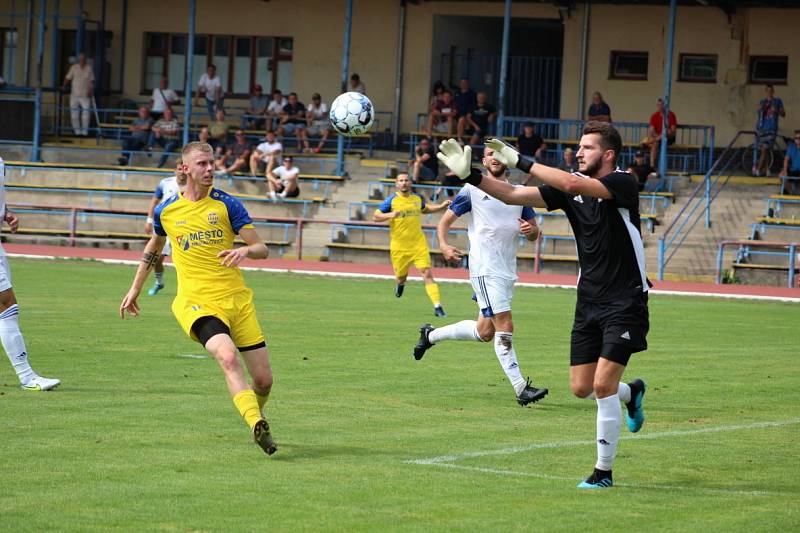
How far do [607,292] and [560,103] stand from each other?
1197 inches

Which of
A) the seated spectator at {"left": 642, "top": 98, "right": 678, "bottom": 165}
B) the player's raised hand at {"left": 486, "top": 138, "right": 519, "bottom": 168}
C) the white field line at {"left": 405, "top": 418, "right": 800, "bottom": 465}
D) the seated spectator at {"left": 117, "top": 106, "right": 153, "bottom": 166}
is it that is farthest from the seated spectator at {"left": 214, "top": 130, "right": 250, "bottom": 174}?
the player's raised hand at {"left": 486, "top": 138, "right": 519, "bottom": 168}

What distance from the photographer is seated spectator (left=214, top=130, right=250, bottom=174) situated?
35750 millimetres

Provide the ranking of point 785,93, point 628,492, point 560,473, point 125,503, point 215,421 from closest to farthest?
1. point 125,503
2. point 628,492
3. point 560,473
4. point 215,421
5. point 785,93

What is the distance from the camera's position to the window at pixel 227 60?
4094cm

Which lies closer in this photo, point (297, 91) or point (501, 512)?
point (501, 512)

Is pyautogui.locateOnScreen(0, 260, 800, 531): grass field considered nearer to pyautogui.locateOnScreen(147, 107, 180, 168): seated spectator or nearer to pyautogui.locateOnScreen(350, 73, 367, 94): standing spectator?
pyautogui.locateOnScreen(350, 73, 367, 94): standing spectator

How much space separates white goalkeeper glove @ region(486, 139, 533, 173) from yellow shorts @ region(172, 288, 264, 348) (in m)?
2.20

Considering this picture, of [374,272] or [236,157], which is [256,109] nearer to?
[236,157]

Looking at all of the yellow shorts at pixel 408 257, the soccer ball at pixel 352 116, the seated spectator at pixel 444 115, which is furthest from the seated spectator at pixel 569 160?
the soccer ball at pixel 352 116

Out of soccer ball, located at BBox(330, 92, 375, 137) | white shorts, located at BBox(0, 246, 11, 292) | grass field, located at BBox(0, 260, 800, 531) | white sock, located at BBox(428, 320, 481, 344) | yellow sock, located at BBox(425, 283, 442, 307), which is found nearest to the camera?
grass field, located at BBox(0, 260, 800, 531)

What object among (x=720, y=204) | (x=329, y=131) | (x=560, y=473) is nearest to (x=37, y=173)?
(x=329, y=131)

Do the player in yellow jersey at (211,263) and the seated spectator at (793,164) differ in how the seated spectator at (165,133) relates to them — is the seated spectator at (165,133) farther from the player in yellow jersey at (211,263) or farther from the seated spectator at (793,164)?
the player in yellow jersey at (211,263)

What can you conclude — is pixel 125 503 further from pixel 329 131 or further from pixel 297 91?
pixel 297 91

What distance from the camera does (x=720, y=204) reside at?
1284 inches
